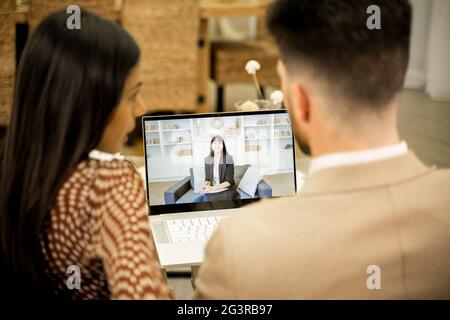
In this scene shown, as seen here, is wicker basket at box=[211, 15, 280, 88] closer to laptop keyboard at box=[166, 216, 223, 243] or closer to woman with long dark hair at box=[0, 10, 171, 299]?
laptop keyboard at box=[166, 216, 223, 243]

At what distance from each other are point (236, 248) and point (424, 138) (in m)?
3.75

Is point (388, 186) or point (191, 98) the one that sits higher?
point (388, 186)

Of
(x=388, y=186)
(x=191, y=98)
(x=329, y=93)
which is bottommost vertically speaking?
(x=191, y=98)

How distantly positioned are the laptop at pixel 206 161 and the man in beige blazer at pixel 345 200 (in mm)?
738

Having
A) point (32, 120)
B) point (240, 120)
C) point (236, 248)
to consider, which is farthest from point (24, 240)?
point (240, 120)

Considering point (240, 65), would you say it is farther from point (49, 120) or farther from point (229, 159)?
point (49, 120)

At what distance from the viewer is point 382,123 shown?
100cm

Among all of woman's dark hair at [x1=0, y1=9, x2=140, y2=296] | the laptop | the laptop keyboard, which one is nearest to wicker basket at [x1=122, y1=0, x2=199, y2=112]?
the laptop

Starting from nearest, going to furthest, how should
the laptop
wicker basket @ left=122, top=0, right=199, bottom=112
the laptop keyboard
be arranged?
the laptop keyboard < the laptop < wicker basket @ left=122, top=0, right=199, bottom=112

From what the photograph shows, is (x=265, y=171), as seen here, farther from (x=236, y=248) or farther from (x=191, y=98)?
(x=191, y=98)

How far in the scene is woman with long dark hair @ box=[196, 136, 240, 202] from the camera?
1.79 meters

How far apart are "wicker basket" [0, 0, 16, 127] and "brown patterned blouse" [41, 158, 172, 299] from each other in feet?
8.88

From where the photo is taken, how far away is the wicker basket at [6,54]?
3672 millimetres

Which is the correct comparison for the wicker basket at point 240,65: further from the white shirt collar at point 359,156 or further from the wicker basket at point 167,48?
the white shirt collar at point 359,156
